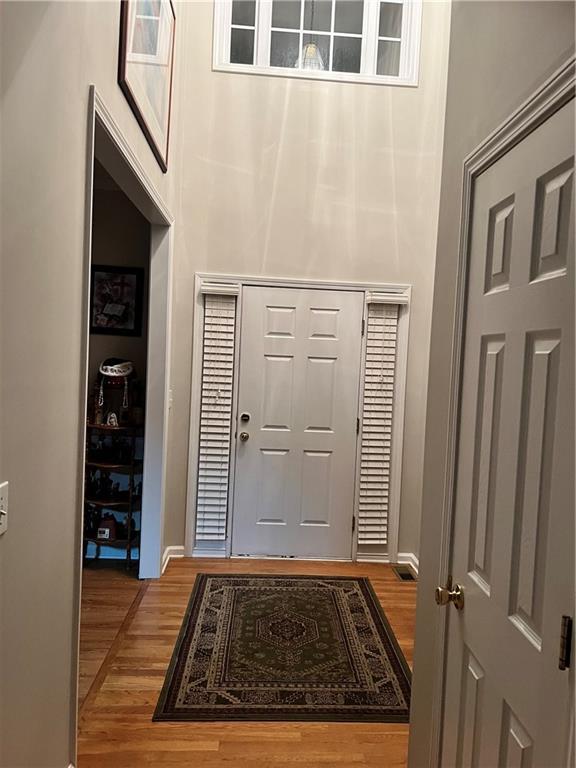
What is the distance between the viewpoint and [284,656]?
8.55ft

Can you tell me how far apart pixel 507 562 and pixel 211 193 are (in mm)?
3324

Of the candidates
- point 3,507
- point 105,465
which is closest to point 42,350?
point 3,507

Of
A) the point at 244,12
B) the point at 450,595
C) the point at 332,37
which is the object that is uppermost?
the point at 244,12

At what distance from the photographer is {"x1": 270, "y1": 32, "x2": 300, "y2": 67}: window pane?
3.80 metres

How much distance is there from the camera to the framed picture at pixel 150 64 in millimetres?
1964

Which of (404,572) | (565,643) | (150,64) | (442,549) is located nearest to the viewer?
(565,643)

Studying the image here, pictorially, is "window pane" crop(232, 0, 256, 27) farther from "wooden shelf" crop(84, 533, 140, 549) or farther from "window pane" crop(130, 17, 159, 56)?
"wooden shelf" crop(84, 533, 140, 549)

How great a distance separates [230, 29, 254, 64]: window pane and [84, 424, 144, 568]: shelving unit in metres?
2.78

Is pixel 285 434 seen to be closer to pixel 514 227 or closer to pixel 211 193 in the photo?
pixel 211 193

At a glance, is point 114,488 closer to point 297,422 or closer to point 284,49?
point 297,422

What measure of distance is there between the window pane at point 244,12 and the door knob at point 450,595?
13.3 ft

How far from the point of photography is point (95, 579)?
3395 millimetres

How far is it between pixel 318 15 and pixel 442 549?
158 inches

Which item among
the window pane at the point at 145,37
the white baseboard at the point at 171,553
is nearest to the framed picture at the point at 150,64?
the window pane at the point at 145,37
